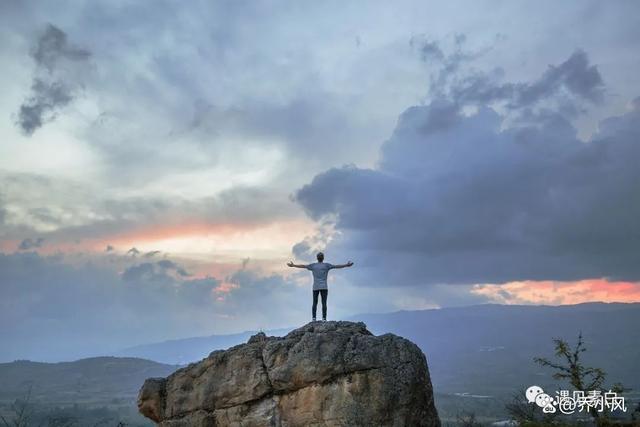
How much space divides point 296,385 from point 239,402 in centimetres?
278

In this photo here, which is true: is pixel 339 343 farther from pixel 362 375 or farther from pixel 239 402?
pixel 239 402

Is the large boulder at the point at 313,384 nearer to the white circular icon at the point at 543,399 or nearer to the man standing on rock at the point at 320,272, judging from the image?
the man standing on rock at the point at 320,272

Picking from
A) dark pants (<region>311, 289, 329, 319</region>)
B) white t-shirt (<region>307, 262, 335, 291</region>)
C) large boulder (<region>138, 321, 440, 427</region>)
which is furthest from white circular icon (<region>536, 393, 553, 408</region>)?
white t-shirt (<region>307, 262, 335, 291</region>)

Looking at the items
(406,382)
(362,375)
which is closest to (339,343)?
(362,375)

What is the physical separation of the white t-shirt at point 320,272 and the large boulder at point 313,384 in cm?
287

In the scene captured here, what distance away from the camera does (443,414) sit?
18700 cm

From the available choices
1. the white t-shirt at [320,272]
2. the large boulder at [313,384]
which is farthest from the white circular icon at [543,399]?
the white t-shirt at [320,272]

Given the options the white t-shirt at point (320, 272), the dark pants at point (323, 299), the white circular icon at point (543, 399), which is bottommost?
the white circular icon at point (543, 399)

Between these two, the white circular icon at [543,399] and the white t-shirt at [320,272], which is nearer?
the white t-shirt at [320,272]

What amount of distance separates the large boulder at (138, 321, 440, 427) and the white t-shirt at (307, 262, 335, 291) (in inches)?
113

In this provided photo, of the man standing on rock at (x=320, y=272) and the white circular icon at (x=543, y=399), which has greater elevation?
the man standing on rock at (x=320, y=272)

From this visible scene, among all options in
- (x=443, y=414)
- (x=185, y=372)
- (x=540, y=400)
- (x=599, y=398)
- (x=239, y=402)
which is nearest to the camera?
(x=239, y=402)

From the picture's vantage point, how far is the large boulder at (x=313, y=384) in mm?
23109

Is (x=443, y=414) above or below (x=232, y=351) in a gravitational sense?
below
